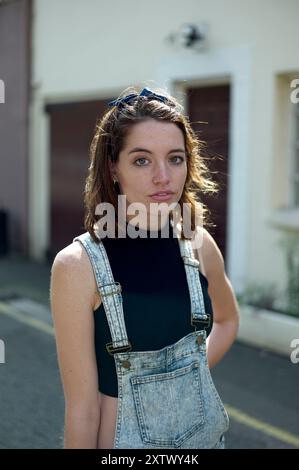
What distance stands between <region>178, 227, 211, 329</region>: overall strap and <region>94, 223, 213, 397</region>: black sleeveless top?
0.02 meters

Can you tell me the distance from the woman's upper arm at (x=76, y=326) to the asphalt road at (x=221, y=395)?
7.11 feet

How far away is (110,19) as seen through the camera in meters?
9.02

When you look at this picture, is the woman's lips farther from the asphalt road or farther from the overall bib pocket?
the asphalt road

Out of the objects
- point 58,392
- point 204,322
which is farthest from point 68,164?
point 204,322

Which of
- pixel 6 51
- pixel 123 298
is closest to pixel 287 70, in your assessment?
pixel 123 298

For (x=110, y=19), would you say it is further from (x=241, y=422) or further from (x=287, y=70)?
(x=241, y=422)

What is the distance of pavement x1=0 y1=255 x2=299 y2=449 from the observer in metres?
4.19

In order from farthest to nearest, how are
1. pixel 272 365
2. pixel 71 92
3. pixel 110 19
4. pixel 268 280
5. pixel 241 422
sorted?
pixel 71 92 → pixel 110 19 → pixel 268 280 → pixel 272 365 → pixel 241 422

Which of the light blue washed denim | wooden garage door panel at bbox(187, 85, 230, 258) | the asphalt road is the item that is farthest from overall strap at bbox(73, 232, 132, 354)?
wooden garage door panel at bbox(187, 85, 230, 258)

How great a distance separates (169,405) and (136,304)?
1.01 ft

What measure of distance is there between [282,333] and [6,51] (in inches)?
308

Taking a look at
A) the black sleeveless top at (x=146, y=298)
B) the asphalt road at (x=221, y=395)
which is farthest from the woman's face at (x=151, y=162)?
the asphalt road at (x=221, y=395)

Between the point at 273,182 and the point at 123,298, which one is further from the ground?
the point at 273,182

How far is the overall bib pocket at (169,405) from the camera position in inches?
69.7
